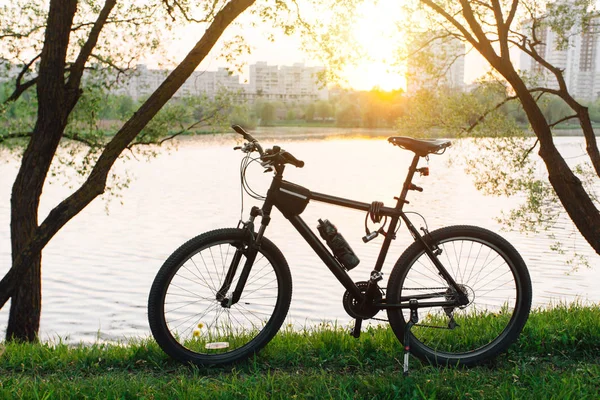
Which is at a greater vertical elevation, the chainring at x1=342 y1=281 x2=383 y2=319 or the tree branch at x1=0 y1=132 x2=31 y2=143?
the tree branch at x1=0 y1=132 x2=31 y2=143

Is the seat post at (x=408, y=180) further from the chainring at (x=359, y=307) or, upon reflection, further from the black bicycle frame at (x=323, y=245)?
the chainring at (x=359, y=307)

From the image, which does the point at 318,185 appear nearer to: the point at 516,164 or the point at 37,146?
the point at 516,164

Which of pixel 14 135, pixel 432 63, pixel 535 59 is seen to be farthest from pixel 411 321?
pixel 432 63

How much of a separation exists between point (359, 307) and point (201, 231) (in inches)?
804

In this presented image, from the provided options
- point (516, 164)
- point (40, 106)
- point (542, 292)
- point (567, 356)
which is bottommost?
point (542, 292)

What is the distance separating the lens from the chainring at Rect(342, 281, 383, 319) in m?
3.93

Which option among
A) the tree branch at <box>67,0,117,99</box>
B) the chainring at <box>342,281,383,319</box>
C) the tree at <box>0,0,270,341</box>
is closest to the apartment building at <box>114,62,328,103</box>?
the tree branch at <box>67,0,117,99</box>

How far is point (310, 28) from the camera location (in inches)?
364

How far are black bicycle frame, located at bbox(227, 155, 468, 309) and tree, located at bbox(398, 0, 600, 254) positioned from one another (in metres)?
4.74

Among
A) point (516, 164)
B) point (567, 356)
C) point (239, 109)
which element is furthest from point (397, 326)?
point (239, 109)

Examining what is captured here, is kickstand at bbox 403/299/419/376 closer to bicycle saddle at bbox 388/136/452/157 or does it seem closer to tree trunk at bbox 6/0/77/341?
bicycle saddle at bbox 388/136/452/157

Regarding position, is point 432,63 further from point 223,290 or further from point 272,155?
point 223,290

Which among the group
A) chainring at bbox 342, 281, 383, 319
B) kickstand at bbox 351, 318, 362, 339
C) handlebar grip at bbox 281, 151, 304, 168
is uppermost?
handlebar grip at bbox 281, 151, 304, 168

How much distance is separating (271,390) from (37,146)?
4.81 meters
